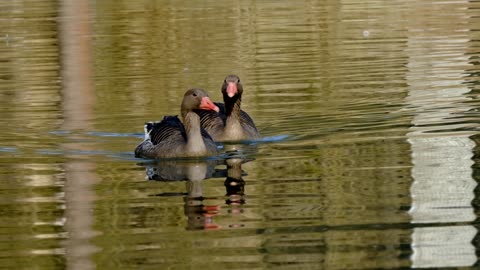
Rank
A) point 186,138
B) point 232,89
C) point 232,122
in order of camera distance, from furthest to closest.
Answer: point 232,89
point 232,122
point 186,138

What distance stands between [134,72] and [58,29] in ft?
33.3

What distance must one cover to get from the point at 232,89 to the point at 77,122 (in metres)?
2.53

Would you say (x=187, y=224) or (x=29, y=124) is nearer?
(x=187, y=224)

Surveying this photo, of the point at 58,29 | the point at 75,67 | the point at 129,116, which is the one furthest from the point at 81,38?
the point at 129,116

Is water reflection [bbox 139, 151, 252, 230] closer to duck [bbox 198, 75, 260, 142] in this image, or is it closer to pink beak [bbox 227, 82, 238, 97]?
duck [bbox 198, 75, 260, 142]

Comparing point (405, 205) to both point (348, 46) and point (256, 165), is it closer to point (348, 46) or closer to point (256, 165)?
point (256, 165)

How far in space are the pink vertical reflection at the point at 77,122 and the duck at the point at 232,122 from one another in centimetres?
175

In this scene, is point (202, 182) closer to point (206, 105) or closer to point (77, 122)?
point (206, 105)

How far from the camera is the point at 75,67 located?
26.0 meters

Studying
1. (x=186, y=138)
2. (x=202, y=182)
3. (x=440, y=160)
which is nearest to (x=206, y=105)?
(x=186, y=138)

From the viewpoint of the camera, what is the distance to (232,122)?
1692cm

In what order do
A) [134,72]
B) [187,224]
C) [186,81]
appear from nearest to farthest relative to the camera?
[187,224], [186,81], [134,72]

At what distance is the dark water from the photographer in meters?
9.88

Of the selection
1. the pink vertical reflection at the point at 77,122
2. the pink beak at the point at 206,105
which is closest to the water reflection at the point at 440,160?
the pink beak at the point at 206,105
